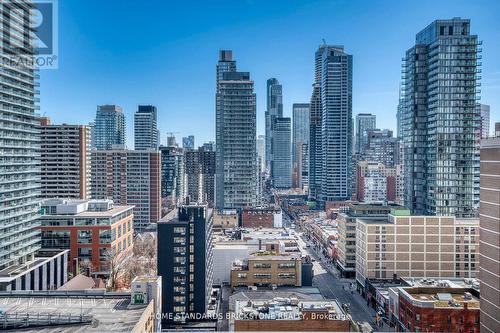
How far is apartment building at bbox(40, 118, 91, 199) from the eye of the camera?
155 ft

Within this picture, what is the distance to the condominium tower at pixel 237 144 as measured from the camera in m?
56.4

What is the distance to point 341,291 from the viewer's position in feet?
104

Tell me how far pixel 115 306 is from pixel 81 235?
19.1 metres

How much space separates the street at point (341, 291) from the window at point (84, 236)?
15.9 meters

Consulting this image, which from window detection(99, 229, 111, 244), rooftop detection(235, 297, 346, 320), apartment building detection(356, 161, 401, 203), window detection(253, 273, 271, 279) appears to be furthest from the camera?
apartment building detection(356, 161, 401, 203)

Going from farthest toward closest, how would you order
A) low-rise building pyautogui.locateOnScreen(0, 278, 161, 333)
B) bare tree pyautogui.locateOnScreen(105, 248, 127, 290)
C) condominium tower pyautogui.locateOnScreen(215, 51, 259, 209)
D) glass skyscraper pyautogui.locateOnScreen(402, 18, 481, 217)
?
1. condominium tower pyautogui.locateOnScreen(215, 51, 259, 209)
2. glass skyscraper pyautogui.locateOnScreen(402, 18, 481, 217)
3. bare tree pyautogui.locateOnScreen(105, 248, 127, 290)
4. low-rise building pyautogui.locateOnScreen(0, 278, 161, 333)

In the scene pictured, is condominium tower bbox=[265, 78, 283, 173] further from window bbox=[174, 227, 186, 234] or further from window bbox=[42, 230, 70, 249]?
window bbox=[174, 227, 186, 234]

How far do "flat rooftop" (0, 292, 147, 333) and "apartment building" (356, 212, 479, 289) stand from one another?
19261 millimetres

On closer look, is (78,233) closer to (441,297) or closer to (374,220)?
(374,220)

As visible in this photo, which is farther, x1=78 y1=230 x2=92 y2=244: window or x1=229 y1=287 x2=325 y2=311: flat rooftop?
x1=78 y1=230 x2=92 y2=244: window

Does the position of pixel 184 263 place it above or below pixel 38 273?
above

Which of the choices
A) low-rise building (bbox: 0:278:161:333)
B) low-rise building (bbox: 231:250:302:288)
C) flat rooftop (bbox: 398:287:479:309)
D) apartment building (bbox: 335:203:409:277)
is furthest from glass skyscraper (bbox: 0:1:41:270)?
apartment building (bbox: 335:203:409:277)

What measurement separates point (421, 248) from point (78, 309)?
2258 centimetres

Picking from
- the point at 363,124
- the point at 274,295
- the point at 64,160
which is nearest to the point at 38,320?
the point at 274,295
